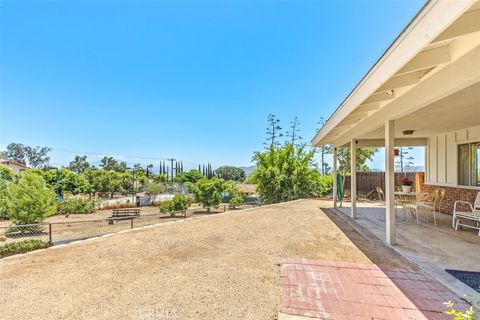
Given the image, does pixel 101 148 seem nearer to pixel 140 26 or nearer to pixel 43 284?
pixel 140 26

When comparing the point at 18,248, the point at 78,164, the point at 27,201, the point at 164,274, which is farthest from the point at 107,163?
the point at 164,274

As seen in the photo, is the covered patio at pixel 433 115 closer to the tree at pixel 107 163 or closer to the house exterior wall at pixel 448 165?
the house exterior wall at pixel 448 165

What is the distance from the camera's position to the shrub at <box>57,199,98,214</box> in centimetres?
2017

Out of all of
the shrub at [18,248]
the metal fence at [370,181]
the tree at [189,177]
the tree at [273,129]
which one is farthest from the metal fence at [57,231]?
the tree at [189,177]

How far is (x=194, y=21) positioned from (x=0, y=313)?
→ 9608mm

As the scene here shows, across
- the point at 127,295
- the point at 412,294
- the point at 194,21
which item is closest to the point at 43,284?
the point at 127,295

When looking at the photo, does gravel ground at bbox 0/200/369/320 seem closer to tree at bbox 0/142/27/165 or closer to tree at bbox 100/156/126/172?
tree at bbox 100/156/126/172

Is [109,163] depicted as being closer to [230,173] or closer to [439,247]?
[230,173]

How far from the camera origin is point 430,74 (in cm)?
306

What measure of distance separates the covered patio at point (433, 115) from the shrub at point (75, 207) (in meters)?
21.6

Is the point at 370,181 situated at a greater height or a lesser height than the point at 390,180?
lesser

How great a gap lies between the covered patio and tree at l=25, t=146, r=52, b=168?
241 feet

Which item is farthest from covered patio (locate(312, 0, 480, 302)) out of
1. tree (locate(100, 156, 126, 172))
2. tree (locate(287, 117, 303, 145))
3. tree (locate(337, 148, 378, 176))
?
tree (locate(100, 156, 126, 172))

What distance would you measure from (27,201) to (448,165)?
733 inches
